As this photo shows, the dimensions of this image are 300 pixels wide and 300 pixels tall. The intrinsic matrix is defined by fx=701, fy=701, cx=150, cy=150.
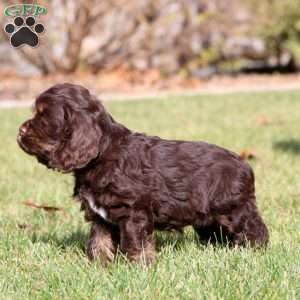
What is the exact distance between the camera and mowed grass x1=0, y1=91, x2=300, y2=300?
3.74 meters

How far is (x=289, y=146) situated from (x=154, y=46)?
11.6 m

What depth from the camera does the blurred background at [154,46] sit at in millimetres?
18516

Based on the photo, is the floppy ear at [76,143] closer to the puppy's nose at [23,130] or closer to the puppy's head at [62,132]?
the puppy's head at [62,132]

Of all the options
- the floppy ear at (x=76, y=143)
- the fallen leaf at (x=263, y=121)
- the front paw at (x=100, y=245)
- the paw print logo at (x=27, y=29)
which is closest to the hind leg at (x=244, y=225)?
the front paw at (x=100, y=245)

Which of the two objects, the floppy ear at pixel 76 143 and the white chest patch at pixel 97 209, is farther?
the white chest patch at pixel 97 209

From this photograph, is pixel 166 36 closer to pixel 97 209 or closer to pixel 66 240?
pixel 66 240

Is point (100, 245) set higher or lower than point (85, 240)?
higher

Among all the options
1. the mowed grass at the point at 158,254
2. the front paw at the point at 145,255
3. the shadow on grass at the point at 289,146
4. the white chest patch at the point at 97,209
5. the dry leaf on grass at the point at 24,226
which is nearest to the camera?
the mowed grass at the point at 158,254

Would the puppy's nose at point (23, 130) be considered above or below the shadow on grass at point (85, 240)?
above

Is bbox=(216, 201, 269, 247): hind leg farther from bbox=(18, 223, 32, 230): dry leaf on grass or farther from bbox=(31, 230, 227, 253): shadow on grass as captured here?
bbox=(18, 223, 32, 230): dry leaf on grass

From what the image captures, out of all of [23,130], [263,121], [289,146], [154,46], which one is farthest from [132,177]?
[154,46]

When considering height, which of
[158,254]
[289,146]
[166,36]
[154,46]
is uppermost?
[166,36]

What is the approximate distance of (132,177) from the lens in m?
4.35

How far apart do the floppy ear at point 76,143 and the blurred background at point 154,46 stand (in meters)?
12.7
